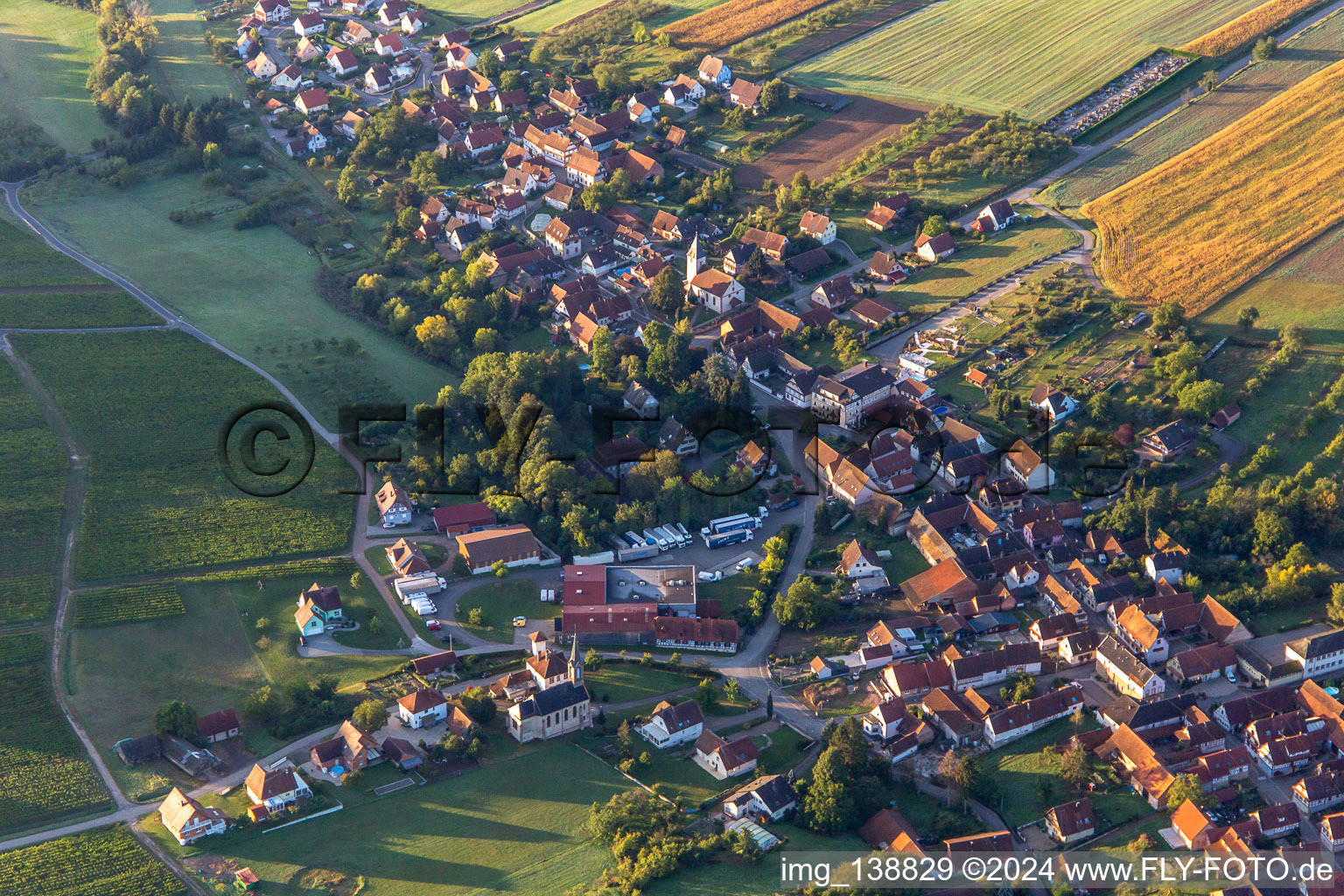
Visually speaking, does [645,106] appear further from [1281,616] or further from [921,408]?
[1281,616]

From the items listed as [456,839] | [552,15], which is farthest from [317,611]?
[552,15]

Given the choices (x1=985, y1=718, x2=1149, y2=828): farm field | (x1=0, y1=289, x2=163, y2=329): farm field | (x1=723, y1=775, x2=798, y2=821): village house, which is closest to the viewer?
(x1=723, y1=775, x2=798, y2=821): village house

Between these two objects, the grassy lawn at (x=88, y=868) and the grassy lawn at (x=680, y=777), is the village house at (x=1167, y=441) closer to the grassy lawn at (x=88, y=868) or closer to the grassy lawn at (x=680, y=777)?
the grassy lawn at (x=680, y=777)

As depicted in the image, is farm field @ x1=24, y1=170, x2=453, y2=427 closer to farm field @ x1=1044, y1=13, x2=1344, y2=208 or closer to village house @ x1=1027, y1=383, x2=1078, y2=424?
village house @ x1=1027, y1=383, x2=1078, y2=424

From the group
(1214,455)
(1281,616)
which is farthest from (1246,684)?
(1214,455)

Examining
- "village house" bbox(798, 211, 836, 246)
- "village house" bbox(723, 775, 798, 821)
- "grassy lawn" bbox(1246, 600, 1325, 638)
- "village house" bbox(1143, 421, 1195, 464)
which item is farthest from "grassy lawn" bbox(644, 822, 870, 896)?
"village house" bbox(798, 211, 836, 246)

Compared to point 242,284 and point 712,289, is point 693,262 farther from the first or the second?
point 242,284
